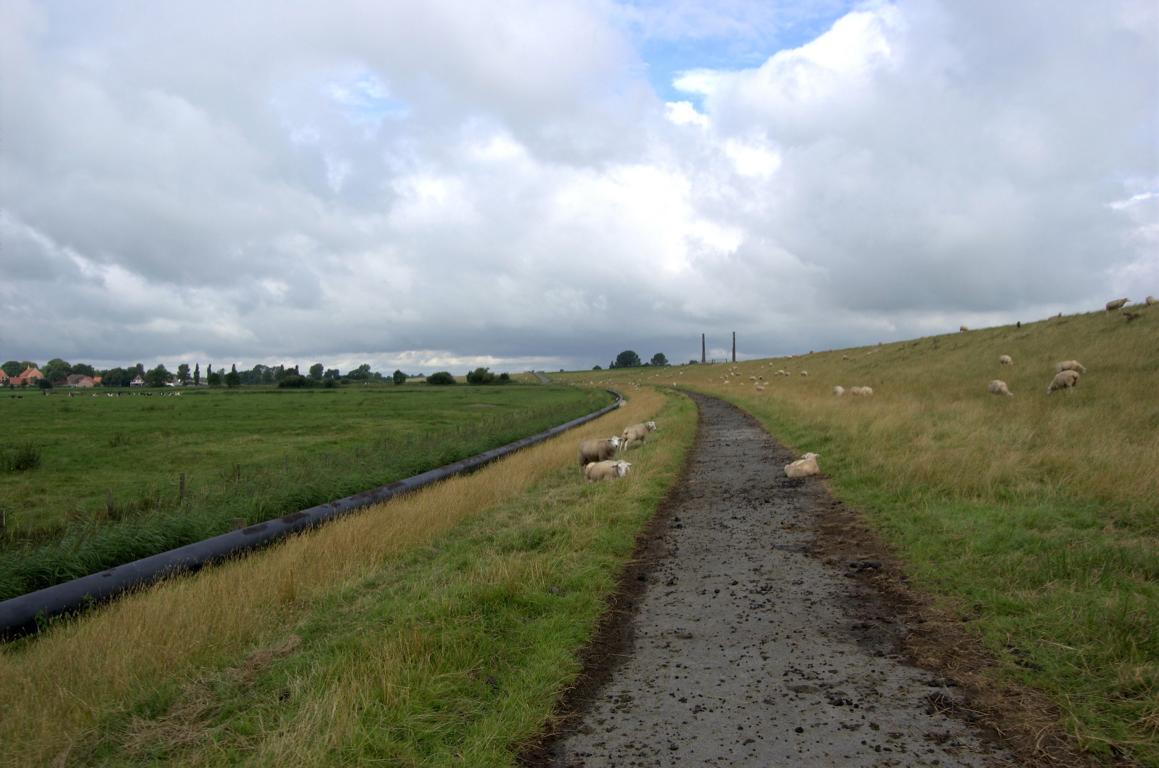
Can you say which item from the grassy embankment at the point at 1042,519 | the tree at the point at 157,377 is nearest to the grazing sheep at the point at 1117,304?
the grassy embankment at the point at 1042,519

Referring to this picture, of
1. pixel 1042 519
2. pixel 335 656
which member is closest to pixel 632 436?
pixel 1042 519

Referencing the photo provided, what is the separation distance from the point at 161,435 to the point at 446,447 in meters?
18.2

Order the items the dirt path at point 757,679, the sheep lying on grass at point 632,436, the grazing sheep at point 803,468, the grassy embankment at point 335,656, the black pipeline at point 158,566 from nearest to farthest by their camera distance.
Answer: the dirt path at point 757,679 < the grassy embankment at point 335,656 < the black pipeline at point 158,566 < the grazing sheep at point 803,468 < the sheep lying on grass at point 632,436

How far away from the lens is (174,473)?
66.4ft

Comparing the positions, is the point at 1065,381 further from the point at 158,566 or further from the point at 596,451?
the point at 158,566

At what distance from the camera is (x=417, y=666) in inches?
A: 195

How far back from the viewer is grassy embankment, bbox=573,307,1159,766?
4488 mm

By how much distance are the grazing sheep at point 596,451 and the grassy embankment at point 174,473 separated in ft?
15.9

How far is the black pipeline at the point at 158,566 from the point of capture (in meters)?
7.83

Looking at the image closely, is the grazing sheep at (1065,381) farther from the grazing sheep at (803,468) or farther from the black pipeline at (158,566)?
the black pipeline at (158,566)

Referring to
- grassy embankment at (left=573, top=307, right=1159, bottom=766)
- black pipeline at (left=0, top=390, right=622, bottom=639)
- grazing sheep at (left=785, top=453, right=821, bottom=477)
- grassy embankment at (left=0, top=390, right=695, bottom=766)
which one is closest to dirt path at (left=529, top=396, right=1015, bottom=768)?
grassy embankment at (left=0, top=390, right=695, bottom=766)

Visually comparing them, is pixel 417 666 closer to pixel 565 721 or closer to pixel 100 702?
pixel 565 721

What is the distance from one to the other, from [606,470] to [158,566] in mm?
7930

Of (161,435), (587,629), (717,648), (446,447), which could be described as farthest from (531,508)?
(161,435)
